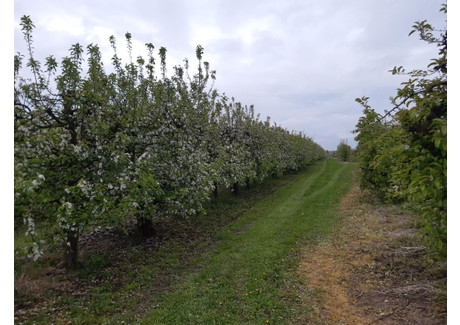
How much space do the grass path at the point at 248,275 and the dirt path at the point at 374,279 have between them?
Answer: 2.50 ft

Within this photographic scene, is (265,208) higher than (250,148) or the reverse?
the reverse

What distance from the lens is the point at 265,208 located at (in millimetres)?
17906

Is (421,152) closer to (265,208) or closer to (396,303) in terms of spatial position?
(396,303)

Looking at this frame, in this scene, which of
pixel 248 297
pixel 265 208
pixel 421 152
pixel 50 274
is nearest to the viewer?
pixel 421 152

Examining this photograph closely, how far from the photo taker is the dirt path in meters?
5.77

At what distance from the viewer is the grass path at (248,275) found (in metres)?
6.19

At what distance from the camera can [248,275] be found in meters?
8.15

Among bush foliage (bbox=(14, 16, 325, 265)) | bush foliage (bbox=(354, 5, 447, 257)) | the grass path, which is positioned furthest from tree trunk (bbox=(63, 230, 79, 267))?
bush foliage (bbox=(354, 5, 447, 257))

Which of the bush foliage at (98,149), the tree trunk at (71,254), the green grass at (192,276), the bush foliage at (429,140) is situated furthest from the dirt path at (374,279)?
the tree trunk at (71,254)

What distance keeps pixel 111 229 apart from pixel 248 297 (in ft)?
30.1

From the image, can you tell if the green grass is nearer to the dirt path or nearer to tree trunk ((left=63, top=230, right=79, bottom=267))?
tree trunk ((left=63, top=230, right=79, bottom=267))

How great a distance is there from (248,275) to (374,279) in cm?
359

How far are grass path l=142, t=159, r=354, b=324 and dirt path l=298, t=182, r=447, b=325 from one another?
76 cm

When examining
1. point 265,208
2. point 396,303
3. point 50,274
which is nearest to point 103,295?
point 50,274
